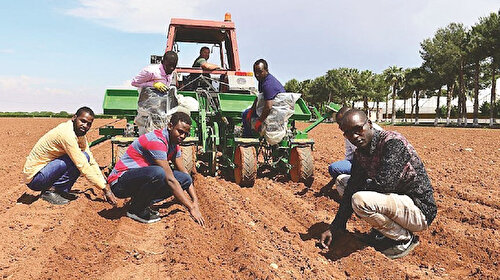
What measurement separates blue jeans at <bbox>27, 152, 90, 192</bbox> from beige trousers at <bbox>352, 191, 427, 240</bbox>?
319 centimetres

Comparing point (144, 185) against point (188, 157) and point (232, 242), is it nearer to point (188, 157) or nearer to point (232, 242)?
point (232, 242)


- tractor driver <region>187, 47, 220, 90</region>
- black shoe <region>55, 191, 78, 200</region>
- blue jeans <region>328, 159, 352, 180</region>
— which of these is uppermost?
tractor driver <region>187, 47, 220, 90</region>

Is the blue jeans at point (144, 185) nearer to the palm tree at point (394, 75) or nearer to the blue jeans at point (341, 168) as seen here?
the blue jeans at point (341, 168)

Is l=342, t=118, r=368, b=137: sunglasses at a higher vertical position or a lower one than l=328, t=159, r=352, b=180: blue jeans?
higher

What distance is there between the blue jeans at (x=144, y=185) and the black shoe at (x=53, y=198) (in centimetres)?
98

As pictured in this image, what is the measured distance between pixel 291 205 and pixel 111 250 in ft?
7.80

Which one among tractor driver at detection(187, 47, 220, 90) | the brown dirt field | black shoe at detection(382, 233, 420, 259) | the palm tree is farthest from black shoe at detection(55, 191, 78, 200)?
the palm tree

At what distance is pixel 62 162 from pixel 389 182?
3542 mm

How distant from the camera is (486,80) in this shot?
44094mm

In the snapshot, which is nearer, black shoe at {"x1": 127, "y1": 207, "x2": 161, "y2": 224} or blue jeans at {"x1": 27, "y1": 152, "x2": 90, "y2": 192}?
black shoe at {"x1": 127, "y1": 207, "x2": 161, "y2": 224}

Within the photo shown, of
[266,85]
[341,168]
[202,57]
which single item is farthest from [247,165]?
[202,57]

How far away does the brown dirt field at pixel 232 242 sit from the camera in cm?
321

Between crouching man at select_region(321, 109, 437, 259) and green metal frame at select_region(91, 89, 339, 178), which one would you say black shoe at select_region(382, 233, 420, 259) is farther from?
green metal frame at select_region(91, 89, 339, 178)

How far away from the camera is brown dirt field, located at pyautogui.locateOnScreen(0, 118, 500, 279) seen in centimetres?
321
